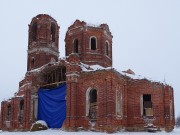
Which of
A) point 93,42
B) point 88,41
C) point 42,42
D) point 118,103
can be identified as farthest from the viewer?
point 42,42

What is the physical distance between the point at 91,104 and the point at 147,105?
662 cm

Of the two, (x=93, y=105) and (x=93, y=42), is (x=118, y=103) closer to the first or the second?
(x=93, y=105)

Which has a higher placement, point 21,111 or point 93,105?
point 93,105

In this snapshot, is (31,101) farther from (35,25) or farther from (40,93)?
(35,25)

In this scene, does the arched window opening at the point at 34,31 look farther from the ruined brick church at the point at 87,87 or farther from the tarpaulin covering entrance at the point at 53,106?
the tarpaulin covering entrance at the point at 53,106

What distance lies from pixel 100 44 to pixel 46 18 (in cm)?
736

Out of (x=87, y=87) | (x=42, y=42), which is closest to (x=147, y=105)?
(x=87, y=87)

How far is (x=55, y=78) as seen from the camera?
103 ft

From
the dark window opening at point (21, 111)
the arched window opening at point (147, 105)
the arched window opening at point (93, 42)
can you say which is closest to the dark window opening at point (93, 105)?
the arched window opening at point (147, 105)

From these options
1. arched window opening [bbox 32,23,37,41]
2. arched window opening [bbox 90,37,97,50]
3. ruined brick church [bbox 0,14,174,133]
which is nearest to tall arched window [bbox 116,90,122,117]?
ruined brick church [bbox 0,14,174,133]

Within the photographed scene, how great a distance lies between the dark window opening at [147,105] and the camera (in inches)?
1212

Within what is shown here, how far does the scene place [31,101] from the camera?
105ft

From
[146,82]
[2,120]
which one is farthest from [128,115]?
[2,120]

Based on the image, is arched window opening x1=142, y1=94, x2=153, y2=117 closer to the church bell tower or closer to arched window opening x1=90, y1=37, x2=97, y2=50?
arched window opening x1=90, y1=37, x2=97, y2=50
